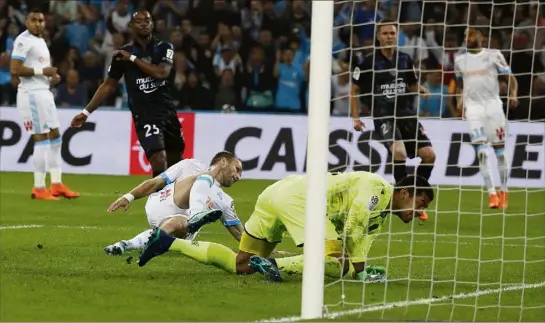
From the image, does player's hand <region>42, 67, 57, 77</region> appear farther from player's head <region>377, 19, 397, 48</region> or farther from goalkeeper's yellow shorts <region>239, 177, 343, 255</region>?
goalkeeper's yellow shorts <region>239, 177, 343, 255</region>

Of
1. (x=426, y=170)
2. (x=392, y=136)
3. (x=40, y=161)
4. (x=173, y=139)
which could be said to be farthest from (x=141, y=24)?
(x=426, y=170)

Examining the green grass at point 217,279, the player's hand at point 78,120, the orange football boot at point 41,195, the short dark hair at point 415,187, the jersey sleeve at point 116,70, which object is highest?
the jersey sleeve at point 116,70

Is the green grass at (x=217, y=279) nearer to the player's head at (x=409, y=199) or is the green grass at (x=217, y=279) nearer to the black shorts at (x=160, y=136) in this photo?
the player's head at (x=409, y=199)

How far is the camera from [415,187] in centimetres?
812

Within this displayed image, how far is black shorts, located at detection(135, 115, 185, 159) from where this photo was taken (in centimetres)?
1154

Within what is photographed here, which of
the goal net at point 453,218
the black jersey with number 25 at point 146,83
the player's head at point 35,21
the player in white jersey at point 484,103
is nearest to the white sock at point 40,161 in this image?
the player's head at point 35,21

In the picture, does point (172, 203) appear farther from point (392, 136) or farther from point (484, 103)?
point (484, 103)

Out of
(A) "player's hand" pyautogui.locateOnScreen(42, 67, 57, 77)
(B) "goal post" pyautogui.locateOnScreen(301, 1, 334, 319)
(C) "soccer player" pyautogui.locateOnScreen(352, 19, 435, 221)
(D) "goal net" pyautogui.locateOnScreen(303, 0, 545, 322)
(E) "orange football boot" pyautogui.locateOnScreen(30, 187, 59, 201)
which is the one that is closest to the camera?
(B) "goal post" pyautogui.locateOnScreen(301, 1, 334, 319)

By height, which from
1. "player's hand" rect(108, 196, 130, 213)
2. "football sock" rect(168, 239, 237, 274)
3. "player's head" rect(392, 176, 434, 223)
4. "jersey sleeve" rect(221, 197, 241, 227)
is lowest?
"football sock" rect(168, 239, 237, 274)

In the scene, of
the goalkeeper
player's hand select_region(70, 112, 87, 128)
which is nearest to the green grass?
the goalkeeper

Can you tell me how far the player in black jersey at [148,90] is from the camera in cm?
1147

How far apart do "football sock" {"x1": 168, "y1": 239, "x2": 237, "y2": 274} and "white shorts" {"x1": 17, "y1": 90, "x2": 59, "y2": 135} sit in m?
6.22

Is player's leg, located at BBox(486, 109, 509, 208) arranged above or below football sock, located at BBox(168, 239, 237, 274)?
above

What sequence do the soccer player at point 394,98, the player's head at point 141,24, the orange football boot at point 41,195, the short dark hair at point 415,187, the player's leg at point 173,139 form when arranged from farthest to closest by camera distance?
the orange football boot at point 41,195 < the soccer player at point 394,98 < the player's leg at point 173,139 < the player's head at point 141,24 < the short dark hair at point 415,187
